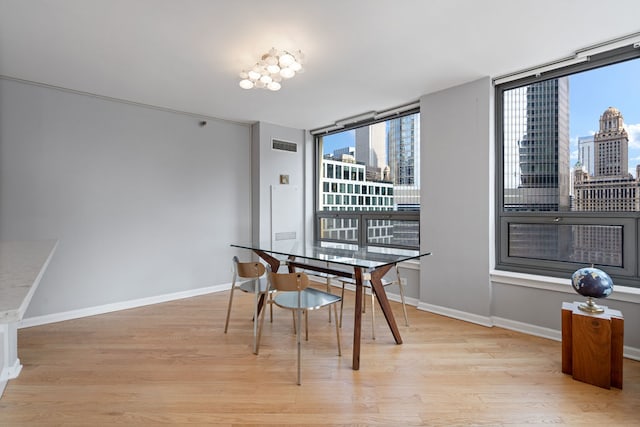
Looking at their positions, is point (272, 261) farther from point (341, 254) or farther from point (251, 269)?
point (341, 254)

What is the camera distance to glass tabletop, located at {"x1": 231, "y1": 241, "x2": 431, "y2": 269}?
8.29 feet

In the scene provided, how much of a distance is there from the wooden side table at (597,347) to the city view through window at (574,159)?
2.73 feet

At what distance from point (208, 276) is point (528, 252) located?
396 cm

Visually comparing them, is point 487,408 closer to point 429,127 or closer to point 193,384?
point 193,384

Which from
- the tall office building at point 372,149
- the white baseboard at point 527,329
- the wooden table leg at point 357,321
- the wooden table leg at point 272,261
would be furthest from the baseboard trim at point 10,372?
the tall office building at point 372,149

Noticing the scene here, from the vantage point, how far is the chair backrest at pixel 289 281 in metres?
2.29

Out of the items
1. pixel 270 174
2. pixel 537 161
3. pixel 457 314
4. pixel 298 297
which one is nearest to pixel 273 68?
pixel 298 297

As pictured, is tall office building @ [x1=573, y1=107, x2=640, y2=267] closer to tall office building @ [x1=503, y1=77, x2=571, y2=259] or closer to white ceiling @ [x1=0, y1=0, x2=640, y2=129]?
tall office building @ [x1=503, y1=77, x2=571, y2=259]

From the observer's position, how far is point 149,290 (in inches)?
156

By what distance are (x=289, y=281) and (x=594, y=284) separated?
7.11ft

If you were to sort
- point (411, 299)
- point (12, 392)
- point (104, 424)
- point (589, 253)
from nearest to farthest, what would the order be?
point (104, 424), point (12, 392), point (589, 253), point (411, 299)

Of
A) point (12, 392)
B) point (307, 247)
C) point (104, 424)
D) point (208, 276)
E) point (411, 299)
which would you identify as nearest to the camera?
point (104, 424)

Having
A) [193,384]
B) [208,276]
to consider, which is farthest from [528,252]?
[208,276]

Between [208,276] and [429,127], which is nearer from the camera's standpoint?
[429,127]
